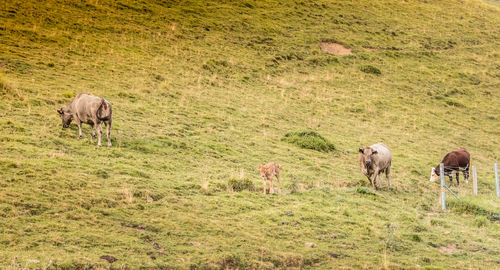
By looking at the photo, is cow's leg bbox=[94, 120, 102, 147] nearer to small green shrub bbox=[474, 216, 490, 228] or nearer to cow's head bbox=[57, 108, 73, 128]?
cow's head bbox=[57, 108, 73, 128]

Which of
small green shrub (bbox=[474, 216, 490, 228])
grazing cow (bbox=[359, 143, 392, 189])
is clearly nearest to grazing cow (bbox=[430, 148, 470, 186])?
grazing cow (bbox=[359, 143, 392, 189])

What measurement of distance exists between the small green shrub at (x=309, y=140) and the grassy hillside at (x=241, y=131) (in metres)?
0.66

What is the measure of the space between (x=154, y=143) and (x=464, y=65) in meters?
36.0

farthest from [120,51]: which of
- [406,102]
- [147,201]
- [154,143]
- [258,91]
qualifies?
[147,201]

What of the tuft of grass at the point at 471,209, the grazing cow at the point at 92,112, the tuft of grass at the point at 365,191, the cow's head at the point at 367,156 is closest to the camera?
the tuft of grass at the point at 471,209

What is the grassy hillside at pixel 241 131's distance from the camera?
1317 cm

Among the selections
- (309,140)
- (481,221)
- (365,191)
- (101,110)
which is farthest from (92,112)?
(481,221)

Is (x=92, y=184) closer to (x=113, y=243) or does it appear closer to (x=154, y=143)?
(x=113, y=243)

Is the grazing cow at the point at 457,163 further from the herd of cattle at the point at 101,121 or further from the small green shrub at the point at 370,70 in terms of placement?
the small green shrub at the point at 370,70

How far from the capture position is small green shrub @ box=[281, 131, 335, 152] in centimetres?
2653

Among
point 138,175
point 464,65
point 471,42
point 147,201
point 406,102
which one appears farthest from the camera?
point 471,42

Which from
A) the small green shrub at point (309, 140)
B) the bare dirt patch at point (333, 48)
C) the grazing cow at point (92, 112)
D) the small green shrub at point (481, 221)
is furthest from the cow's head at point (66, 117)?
the bare dirt patch at point (333, 48)

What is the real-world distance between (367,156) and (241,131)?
805 cm

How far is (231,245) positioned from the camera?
42.4 ft
